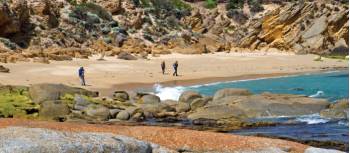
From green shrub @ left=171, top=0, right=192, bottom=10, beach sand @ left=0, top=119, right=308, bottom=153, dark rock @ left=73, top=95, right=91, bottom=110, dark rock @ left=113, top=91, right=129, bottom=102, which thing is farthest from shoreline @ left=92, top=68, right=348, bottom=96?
green shrub @ left=171, top=0, right=192, bottom=10

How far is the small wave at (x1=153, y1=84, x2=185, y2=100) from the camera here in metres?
34.8

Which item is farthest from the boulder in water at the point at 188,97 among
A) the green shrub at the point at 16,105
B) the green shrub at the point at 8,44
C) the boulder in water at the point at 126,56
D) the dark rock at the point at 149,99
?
the green shrub at the point at 8,44

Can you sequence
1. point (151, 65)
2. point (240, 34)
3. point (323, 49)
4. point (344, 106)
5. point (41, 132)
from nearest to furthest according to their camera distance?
point (41, 132) < point (344, 106) < point (151, 65) < point (323, 49) < point (240, 34)

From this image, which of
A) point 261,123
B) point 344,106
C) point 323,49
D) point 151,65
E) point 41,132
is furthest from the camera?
point 323,49

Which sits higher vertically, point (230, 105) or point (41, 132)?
point (41, 132)

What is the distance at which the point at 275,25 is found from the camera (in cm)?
7812

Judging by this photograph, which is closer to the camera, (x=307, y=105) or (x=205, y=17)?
(x=307, y=105)

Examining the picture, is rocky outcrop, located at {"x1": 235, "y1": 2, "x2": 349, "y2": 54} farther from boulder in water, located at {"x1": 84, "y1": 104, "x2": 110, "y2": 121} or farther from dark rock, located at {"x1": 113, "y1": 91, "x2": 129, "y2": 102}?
boulder in water, located at {"x1": 84, "y1": 104, "x2": 110, "y2": 121}

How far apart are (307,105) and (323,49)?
4815 cm

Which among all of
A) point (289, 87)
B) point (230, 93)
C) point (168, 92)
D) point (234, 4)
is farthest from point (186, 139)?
point (234, 4)

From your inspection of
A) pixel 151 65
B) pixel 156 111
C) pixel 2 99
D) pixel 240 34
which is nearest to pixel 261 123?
pixel 156 111

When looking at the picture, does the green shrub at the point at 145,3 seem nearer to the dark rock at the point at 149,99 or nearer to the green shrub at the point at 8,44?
the green shrub at the point at 8,44

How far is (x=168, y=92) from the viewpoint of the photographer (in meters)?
36.1

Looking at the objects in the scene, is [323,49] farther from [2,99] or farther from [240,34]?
[2,99]
